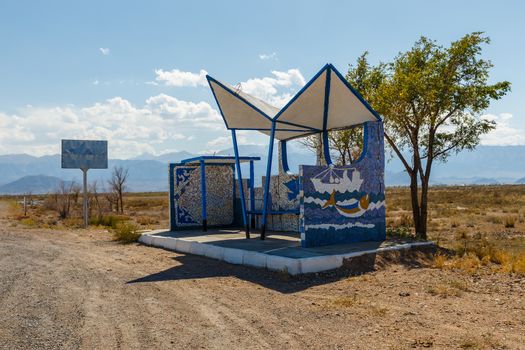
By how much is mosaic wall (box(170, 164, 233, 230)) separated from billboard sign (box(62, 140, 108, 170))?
34.3ft

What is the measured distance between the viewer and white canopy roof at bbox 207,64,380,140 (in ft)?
41.4

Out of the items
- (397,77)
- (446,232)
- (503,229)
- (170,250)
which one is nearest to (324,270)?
(170,250)

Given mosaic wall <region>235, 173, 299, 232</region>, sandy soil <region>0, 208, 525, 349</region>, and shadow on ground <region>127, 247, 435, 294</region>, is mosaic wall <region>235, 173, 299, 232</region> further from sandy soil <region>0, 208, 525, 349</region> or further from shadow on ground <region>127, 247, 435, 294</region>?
sandy soil <region>0, 208, 525, 349</region>

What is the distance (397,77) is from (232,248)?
7.91 metres

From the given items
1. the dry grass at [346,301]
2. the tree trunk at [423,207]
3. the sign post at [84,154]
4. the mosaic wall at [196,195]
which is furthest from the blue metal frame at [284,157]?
the sign post at [84,154]

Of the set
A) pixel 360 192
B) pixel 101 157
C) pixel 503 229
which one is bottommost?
pixel 503 229

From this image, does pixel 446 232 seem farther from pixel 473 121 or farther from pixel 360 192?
pixel 360 192

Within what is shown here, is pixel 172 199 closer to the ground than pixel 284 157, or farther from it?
closer to the ground

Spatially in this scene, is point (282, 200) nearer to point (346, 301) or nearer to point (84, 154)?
point (346, 301)

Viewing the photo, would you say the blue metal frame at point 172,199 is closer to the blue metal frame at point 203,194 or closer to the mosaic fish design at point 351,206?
the blue metal frame at point 203,194

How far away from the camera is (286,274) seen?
10070 mm

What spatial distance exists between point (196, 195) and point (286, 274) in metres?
9.20

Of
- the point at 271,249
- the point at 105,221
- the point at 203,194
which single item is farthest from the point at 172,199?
the point at 105,221

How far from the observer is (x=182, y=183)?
18.5 meters
